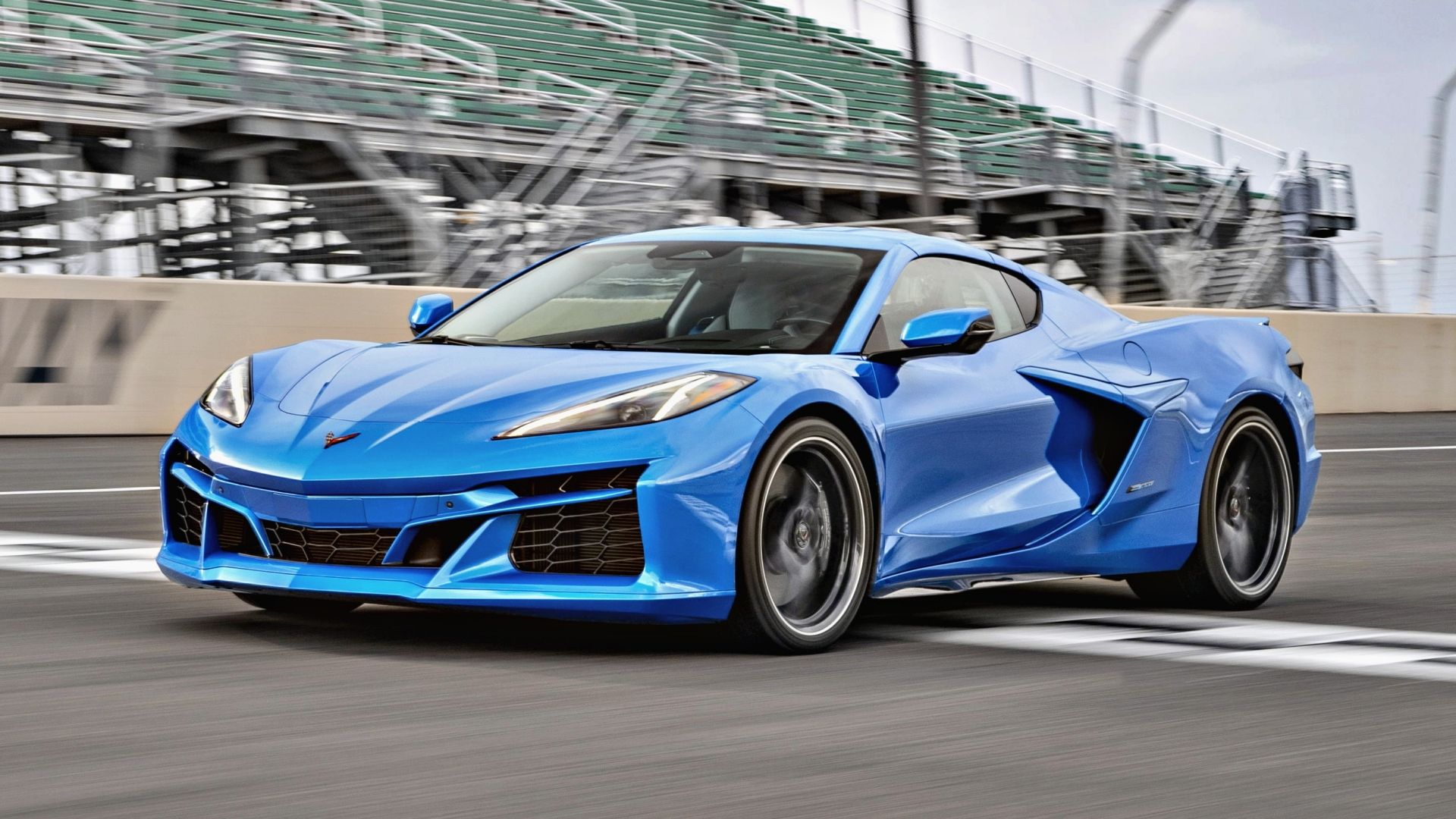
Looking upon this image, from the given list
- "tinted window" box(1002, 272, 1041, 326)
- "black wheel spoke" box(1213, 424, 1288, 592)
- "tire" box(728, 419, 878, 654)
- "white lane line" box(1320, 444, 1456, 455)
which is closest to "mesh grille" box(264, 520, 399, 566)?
"tire" box(728, 419, 878, 654)

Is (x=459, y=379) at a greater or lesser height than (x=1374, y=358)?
greater

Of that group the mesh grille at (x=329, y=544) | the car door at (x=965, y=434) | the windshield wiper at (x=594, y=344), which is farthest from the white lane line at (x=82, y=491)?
the car door at (x=965, y=434)

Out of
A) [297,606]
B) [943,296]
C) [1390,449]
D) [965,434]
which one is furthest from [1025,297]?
[1390,449]

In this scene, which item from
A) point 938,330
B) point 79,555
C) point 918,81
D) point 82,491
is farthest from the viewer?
point 918,81

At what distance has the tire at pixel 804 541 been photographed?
5059 millimetres

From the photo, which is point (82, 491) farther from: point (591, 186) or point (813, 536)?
point (591, 186)

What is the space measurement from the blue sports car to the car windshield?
0.04 ft

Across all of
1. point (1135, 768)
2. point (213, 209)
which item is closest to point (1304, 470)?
point (1135, 768)

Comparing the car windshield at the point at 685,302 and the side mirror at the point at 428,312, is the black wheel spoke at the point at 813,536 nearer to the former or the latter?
the car windshield at the point at 685,302

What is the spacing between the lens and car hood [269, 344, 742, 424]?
199 inches

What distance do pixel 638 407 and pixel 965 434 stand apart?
1.23 m

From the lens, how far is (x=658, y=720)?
4305 mm

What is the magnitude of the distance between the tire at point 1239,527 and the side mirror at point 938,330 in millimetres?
1493

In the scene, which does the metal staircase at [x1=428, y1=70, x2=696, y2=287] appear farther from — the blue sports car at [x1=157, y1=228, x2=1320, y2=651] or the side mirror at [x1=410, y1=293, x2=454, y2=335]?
the blue sports car at [x1=157, y1=228, x2=1320, y2=651]
